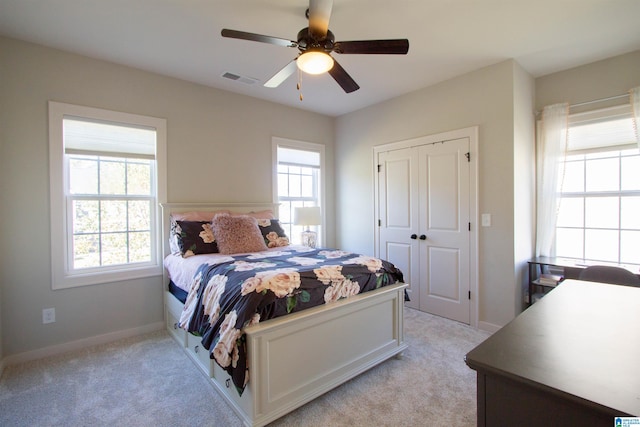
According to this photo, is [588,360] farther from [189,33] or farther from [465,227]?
[189,33]

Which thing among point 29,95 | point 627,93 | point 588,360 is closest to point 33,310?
point 29,95

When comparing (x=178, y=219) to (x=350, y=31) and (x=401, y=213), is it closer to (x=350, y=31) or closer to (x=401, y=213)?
(x=350, y=31)

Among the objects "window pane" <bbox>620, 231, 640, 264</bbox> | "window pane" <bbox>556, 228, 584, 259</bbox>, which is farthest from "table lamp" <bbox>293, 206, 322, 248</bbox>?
"window pane" <bbox>620, 231, 640, 264</bbox>

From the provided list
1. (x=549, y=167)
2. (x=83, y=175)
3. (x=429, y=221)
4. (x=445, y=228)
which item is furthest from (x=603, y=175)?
(x=83, y=175)

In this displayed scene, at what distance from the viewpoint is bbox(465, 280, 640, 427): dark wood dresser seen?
0.66 meters

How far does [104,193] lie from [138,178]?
1.10ft

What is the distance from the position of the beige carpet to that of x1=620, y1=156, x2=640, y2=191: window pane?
2.21 meters

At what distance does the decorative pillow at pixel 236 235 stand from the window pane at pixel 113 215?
0.89 meters

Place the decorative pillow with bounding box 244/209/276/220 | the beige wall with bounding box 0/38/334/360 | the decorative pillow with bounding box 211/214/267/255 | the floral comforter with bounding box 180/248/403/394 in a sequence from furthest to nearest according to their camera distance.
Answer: the decorative pillow with bounding box 244/209/276/220, the decorative pillow with bounding box 211/214/267/255, the beige wall with bounding box 0/38/334/360, the floral comforter with bounding box 180/248/403/394

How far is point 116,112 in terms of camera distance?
290 cm

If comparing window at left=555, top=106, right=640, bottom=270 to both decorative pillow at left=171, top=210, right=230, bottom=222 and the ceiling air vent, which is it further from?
decorative pillow at left=171, top=210, right=230, bottom=222

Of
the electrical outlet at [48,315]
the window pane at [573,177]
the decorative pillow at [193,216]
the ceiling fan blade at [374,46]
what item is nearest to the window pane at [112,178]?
the decorative pillow at [193,216]

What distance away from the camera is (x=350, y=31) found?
241cm

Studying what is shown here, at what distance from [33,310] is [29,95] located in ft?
5.97
